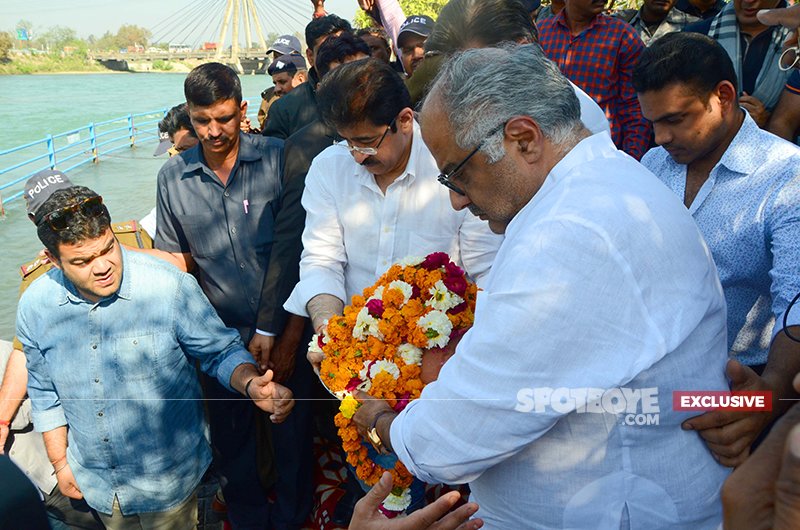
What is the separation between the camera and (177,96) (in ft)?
145

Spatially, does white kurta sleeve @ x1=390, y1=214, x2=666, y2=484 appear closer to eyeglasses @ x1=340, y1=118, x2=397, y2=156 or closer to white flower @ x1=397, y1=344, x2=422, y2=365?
white flower @ x1=397, y1=344, x2=422, y2=365

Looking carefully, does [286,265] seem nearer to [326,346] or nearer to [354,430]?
[326,346]

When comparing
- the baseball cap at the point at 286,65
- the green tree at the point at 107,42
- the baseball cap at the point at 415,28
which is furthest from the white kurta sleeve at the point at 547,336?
the green tree at the point at 107,42

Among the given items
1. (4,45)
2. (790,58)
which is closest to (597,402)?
(790,58)

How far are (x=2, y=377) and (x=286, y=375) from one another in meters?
1.63

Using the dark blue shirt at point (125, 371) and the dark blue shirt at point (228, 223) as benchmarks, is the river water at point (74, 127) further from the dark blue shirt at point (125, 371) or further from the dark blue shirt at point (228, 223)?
the dark blue shirt at point (125, 371)

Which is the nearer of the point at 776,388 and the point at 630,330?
the point at 630,330

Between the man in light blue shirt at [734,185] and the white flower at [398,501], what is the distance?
130cm

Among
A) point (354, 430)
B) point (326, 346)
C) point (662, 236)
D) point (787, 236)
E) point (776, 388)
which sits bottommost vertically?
point (354, 430)

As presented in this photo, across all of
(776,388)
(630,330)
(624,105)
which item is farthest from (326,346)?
(624,105)

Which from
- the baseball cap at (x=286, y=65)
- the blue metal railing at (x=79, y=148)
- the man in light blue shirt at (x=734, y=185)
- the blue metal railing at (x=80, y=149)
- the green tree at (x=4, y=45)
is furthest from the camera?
the green tree at (x=4, y=45)

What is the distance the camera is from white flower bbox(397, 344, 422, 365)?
7.58 feet

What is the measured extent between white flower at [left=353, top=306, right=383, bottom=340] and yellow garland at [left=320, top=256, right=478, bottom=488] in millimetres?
16

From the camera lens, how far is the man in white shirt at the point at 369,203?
9.02ft
